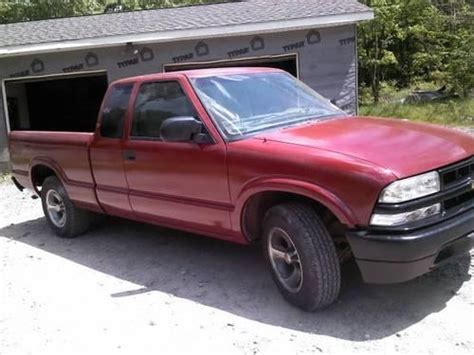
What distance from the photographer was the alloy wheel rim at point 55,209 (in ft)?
23.1

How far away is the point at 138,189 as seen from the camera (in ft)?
18.4

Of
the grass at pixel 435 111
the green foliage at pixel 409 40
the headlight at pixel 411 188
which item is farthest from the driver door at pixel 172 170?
the green foliage at pixel 409 40

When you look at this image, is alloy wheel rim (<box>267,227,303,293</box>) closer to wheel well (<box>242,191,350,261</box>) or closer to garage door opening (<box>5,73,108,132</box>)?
wheel well (<box>242,191,350,261</box>)

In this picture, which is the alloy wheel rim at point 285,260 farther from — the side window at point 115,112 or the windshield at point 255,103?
the side window at point 115,112

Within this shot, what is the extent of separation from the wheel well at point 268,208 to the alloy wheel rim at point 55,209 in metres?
3.18

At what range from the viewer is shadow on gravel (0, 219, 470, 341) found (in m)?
4.25

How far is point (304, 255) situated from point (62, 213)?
3.98 m

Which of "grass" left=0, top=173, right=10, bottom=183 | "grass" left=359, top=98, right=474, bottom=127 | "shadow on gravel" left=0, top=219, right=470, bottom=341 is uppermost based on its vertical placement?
"shadow on gravel" left=0, top=219, right=470, bottom=341

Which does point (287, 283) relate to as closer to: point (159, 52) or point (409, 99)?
point (159, 52)

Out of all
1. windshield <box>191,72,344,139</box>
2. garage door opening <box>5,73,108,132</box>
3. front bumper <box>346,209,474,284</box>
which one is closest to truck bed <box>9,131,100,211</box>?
windshield <box>191,72,344,139</box>

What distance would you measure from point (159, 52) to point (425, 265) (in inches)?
426

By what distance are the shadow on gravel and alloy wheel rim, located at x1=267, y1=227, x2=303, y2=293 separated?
22 centimetres

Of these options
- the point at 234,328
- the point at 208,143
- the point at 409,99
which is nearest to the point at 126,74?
the point at 208,143

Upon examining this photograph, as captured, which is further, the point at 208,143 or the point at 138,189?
the point at 138,189
